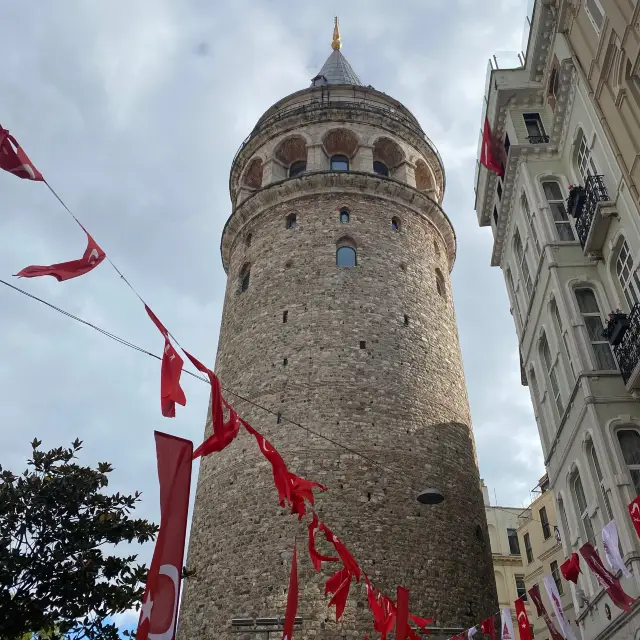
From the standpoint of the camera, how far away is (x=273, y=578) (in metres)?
15.0

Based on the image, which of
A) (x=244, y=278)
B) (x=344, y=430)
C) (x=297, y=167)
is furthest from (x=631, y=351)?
(x=297, y=167)

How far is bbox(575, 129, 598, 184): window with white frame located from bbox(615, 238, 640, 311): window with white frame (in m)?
1.59

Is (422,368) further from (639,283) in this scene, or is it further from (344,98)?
(344,98)

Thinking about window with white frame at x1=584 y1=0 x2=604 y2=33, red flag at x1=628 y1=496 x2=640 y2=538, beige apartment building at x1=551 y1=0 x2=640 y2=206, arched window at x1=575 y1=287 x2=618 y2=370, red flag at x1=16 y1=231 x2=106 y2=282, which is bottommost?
red flag at x1=628 y1=496 x2=640 y2=538

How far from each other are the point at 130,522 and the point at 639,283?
27.2 ft

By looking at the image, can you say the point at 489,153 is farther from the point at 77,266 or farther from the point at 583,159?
the point at 77,266

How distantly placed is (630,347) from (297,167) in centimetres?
1776

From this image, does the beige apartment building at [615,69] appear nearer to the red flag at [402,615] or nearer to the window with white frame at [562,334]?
the window with white frame at [562,334]

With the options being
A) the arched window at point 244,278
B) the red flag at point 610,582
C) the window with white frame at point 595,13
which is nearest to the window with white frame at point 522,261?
the window with white frame at point 595,13

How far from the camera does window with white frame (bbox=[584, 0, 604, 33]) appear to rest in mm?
11065

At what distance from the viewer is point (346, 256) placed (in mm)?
21328

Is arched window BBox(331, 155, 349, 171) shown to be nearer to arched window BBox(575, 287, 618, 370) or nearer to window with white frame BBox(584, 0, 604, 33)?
window with white frame BBox(584, 0, 604, 33)

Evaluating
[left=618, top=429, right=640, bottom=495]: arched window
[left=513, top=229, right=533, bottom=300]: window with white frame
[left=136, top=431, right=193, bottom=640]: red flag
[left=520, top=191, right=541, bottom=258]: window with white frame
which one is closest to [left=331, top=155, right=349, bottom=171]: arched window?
[left=513, top=229, right=533, bottom=300]: window with white frame

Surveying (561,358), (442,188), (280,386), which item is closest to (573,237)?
(561,358)
